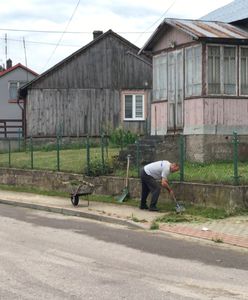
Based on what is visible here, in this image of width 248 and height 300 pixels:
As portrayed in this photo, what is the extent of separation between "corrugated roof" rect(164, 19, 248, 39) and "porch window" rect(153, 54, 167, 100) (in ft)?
4.15

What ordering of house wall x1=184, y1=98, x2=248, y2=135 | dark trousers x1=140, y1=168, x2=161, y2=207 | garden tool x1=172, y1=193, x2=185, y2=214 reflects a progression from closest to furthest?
1. garden tool x1=172, y1=193, x2=185, y2=214
2. dark trousers x1=140, y1=168, x2=161, y2=207
3. house wall x1=184, y1=98, x2=248, y2=135

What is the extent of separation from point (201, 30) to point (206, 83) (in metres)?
1.61

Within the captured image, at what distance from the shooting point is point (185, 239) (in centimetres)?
1062

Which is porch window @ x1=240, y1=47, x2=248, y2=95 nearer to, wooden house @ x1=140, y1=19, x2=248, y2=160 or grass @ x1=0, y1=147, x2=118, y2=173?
wooden house @ x1=140, y1=19, x2=248, y2=160

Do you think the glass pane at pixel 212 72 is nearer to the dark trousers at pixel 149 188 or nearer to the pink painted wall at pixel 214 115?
the pink painted wall at pixel 214 115

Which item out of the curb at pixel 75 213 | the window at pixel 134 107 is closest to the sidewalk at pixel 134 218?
the curb at pixel 75 213

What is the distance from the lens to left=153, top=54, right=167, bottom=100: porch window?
18.7m

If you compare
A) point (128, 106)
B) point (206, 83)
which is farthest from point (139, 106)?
point (206, 83)

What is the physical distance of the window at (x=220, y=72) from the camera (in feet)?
55.3

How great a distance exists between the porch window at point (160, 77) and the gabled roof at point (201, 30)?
63cm

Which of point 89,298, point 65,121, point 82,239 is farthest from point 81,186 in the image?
point 65,121

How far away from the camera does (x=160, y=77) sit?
18.9 metres

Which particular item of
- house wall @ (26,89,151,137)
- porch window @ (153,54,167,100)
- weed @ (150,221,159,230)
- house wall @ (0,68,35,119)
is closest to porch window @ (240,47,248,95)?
porch window @ (153,54,167,100)

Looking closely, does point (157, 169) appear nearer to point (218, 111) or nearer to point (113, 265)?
point (218, 111)
